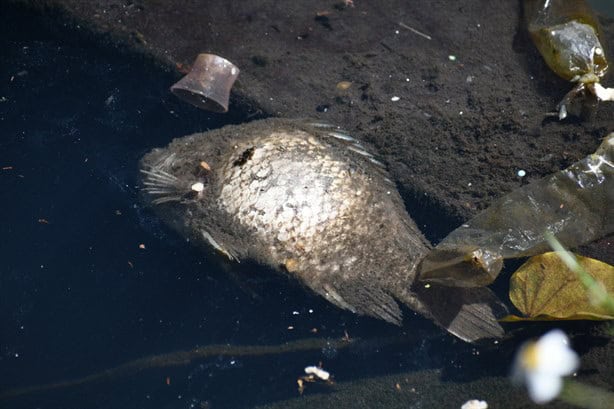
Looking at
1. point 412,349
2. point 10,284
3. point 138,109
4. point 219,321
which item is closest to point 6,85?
point 138,109

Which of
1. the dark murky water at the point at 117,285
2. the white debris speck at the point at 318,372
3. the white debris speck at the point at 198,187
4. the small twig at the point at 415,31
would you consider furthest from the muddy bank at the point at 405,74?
the white debris speck at the point at 318,372

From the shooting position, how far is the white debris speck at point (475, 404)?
10.0 ft

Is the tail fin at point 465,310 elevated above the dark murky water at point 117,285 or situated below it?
above

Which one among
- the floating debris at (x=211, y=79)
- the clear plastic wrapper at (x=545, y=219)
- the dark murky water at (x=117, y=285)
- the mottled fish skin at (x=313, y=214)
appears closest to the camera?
the clear plastic wrapper at (x=545, y=219)

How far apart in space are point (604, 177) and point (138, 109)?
351 cm

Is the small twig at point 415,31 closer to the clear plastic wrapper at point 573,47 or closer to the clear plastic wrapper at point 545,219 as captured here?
the clear plastic wrapper at point 573,47

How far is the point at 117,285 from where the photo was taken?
13.6ft

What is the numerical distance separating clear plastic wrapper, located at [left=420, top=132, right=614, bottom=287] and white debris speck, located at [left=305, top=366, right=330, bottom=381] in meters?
0.96

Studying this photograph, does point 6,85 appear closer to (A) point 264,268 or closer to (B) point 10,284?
(B) point 10,284

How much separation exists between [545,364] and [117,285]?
309cm

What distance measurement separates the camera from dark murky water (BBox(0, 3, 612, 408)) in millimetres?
3699

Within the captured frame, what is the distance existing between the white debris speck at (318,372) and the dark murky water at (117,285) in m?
0.05

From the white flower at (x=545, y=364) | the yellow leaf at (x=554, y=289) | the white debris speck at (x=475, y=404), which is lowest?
the white debris speck at (x=475, y=404)

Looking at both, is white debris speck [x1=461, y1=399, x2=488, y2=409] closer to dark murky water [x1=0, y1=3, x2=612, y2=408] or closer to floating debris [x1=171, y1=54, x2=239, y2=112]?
dark murky water [x1=0, y1=3, x2=612, y2=408]
